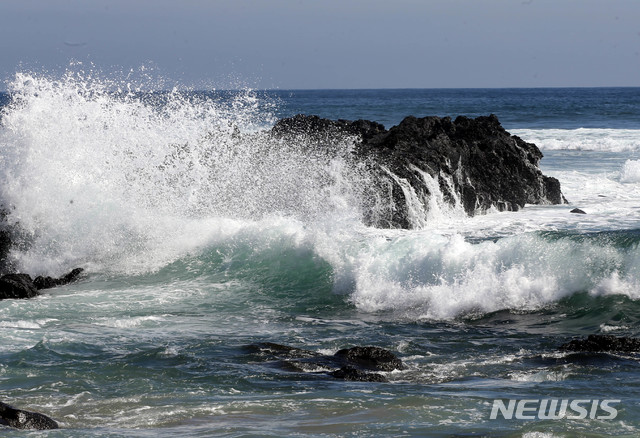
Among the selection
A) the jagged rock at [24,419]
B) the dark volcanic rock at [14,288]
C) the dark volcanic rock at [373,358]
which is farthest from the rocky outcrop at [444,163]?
the jagged rock at [24,419]

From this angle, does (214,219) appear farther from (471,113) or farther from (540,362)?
(471,113)

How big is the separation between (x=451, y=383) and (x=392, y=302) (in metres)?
3.71

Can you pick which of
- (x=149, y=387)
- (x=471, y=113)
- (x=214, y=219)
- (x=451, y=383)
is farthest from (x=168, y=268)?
(x=471, y=113)

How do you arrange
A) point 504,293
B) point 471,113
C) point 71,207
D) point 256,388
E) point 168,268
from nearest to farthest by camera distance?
point 256,388, point 504,293, point 168,268, point 71,207, point 471,113

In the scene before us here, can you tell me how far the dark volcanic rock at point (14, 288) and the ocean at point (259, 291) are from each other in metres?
0.27

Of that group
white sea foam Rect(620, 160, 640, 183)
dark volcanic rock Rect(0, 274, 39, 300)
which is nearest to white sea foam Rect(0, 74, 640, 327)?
dark volcanic rock Rect(0, 274, 39, 300)

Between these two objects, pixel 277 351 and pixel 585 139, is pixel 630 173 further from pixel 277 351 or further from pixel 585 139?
pixel 277 351

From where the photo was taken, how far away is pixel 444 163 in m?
18.9

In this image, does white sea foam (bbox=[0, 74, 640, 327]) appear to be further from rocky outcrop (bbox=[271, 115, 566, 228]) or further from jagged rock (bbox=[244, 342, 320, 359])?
jagged rock (bbox=[244, 342, 320, 359])

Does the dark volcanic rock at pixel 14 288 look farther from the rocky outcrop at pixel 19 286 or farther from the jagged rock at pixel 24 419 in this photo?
the jagged rock at pixel 24 419

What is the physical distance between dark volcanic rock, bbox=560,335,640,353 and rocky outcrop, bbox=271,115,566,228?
26.4 ft

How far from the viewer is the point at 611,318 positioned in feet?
34.5

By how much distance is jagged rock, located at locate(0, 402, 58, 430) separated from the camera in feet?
21.4

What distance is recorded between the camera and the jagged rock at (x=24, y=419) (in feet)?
Answer: 21.4
